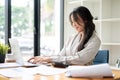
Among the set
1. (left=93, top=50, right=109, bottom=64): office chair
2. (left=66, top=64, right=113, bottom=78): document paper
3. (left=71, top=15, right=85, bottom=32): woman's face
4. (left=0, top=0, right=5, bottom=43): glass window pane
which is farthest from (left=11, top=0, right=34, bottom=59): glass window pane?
(left=66, top=64, right=113, bottom=78): document paper

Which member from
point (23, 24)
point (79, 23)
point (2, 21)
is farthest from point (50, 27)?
point (79, 23)

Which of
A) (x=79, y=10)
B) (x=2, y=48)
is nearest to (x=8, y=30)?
(x=2, y=48)

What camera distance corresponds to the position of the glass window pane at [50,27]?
12.8 ft

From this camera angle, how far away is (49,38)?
4.02 m

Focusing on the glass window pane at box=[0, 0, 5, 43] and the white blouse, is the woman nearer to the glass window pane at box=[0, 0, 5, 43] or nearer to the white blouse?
the white blouse

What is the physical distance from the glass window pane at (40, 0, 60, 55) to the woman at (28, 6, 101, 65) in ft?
5.56

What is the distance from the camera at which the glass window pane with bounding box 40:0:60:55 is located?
154 inches

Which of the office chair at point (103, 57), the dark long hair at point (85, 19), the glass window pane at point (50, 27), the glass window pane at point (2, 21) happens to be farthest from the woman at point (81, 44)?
the glass window pane at point (50, 27)

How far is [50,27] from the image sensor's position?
402cm

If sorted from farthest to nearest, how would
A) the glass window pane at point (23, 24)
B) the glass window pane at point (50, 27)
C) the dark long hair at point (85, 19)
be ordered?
1. the glass window pane at point (50, 27)
2. the glass window pane at point (23, 24)
3. the dark long hair at point (85, 19)

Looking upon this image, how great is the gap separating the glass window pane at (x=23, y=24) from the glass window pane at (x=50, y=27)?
238mm

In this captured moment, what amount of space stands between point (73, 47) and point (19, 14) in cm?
176

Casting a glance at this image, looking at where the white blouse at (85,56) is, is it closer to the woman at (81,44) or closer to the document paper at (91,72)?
the woman at (81,44)

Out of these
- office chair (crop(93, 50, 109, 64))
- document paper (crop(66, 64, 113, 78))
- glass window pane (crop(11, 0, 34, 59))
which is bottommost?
office chair (crop(93, 50, 109, 64))
